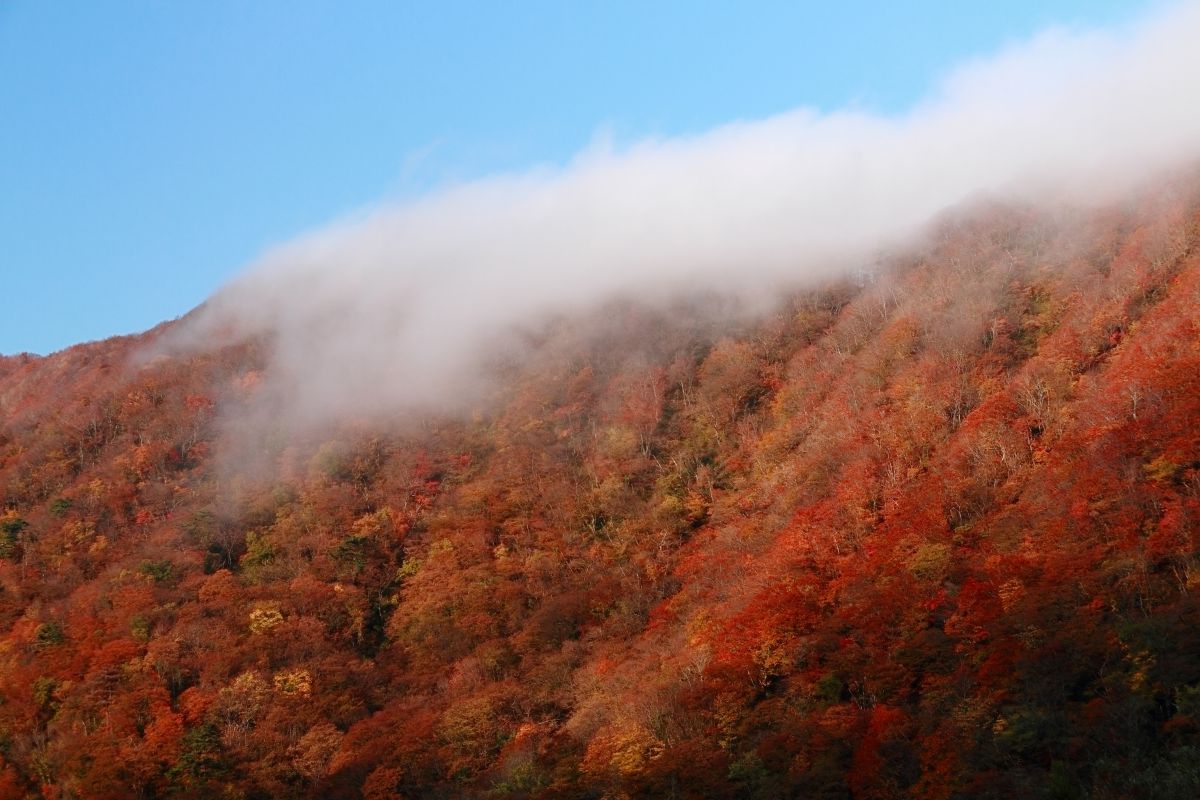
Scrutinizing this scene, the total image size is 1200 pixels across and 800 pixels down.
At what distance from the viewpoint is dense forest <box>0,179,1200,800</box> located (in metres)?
60.1

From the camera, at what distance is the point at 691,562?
94812 millimetres

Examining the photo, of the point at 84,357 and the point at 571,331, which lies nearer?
the point at 571,331

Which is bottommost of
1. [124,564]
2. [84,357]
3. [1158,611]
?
[1158,611]

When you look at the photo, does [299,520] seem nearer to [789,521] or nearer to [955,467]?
[789,521]

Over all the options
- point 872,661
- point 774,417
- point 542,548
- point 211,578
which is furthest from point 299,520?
point 872,661

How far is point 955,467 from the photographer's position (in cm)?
8225

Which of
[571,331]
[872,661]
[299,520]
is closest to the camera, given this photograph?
[872,661]

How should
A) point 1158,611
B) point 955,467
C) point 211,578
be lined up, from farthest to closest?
point 211,578 → point 955,467 → point 1158,611

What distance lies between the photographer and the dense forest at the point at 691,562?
60094mm

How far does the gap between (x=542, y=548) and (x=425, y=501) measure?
18.0 metres

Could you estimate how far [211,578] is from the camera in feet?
331

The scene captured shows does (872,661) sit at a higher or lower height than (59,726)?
lower

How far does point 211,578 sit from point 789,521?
186 feet

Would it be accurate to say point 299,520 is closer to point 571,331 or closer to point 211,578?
point 211,578
